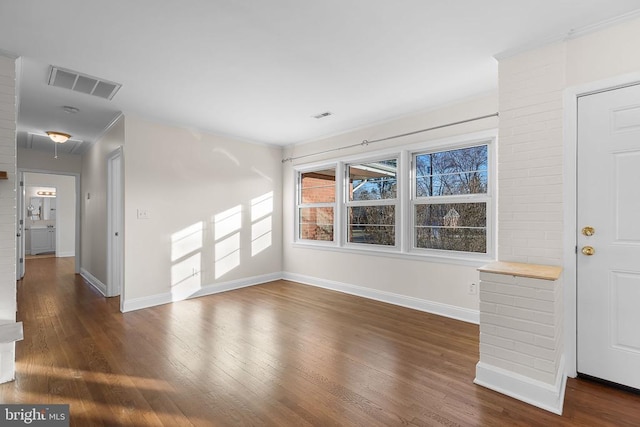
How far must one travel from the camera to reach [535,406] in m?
1.92

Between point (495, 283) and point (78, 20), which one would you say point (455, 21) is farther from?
point (78, 20)

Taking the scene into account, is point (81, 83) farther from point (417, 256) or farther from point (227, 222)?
point (417, 256)

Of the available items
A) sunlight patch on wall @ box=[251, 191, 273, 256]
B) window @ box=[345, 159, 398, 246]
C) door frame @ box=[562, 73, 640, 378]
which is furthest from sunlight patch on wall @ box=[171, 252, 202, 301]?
door frame @ box=[562, 73, 640, 378]

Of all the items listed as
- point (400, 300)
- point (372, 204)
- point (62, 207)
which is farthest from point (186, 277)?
point (62, 207)

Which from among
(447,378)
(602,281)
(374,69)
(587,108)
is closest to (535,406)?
(447,378)

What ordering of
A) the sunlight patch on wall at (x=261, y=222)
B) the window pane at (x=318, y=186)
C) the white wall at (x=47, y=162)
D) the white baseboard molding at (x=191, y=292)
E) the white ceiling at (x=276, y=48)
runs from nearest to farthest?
the white ceiling at (x=276, y=48) < the white baseboard molding at (x=191, y=292) < the window pane at (x=318, y=186) < the sunlight patch on wall at (x=261, y=222) < the white wall at (x=47, y=162)

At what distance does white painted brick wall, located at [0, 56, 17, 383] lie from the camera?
7.79 feet

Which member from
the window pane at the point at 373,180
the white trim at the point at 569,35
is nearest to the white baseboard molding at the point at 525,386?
the white trim at the point at 569,35

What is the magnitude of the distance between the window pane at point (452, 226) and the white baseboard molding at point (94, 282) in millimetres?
4705

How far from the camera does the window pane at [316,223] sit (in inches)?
203

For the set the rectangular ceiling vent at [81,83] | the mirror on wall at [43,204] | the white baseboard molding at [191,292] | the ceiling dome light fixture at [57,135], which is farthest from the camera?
the mirror on wall at [43,204]

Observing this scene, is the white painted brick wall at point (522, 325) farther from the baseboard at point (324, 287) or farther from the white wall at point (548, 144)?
the baseboard at point (324, 287)

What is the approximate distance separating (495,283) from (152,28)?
299cm

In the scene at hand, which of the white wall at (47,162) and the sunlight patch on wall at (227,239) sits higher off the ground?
the white wall at (47,162)
